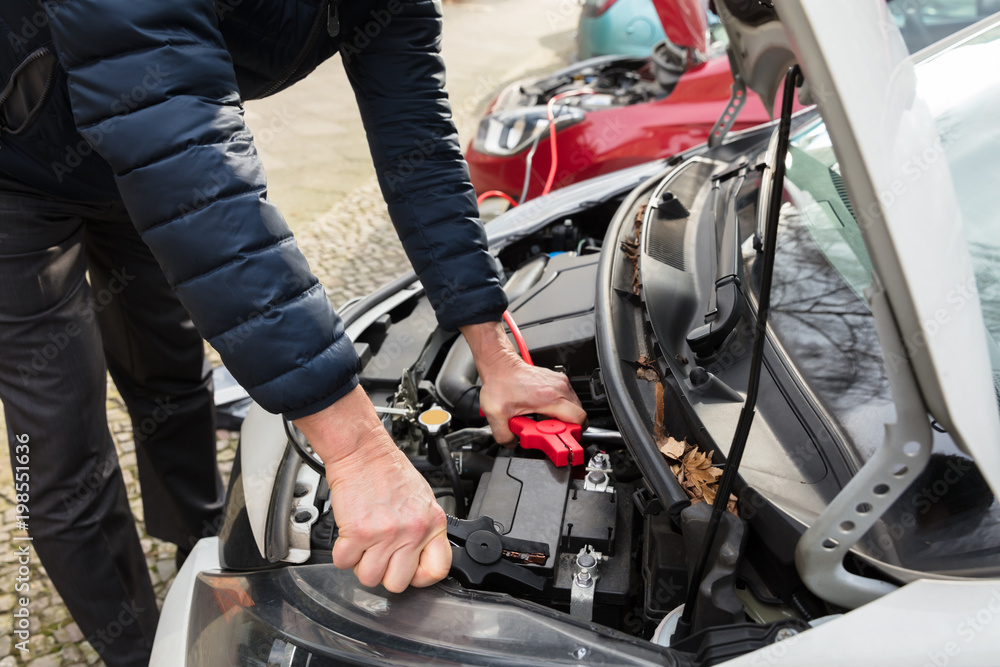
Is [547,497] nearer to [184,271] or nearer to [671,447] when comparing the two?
[671,447]

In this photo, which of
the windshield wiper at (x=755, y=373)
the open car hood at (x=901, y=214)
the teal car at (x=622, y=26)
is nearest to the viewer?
the open car hood at (x=901, y=214)

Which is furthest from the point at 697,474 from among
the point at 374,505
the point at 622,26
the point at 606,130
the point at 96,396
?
the point at 622,26

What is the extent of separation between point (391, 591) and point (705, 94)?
2677 millimetres

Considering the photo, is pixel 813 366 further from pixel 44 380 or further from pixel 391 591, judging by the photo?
pixel 44 380

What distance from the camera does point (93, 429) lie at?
160cm

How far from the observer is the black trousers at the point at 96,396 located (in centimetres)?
147

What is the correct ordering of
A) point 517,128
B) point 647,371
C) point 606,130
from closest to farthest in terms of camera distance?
point 647,371 → point 606,130 → point 517,128

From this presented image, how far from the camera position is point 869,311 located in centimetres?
122

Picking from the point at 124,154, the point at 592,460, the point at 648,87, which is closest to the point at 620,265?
the point at 592,460

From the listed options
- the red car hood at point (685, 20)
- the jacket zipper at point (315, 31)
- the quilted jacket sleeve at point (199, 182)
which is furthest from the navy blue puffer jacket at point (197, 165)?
the red car hood at point (685, 20)

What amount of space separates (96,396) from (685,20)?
288 centimetres

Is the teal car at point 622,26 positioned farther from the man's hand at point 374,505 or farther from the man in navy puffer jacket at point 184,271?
the man's hand at point 374,505

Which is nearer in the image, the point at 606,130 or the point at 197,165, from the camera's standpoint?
the point at 197,165

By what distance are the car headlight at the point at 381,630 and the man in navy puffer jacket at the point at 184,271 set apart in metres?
0.05
